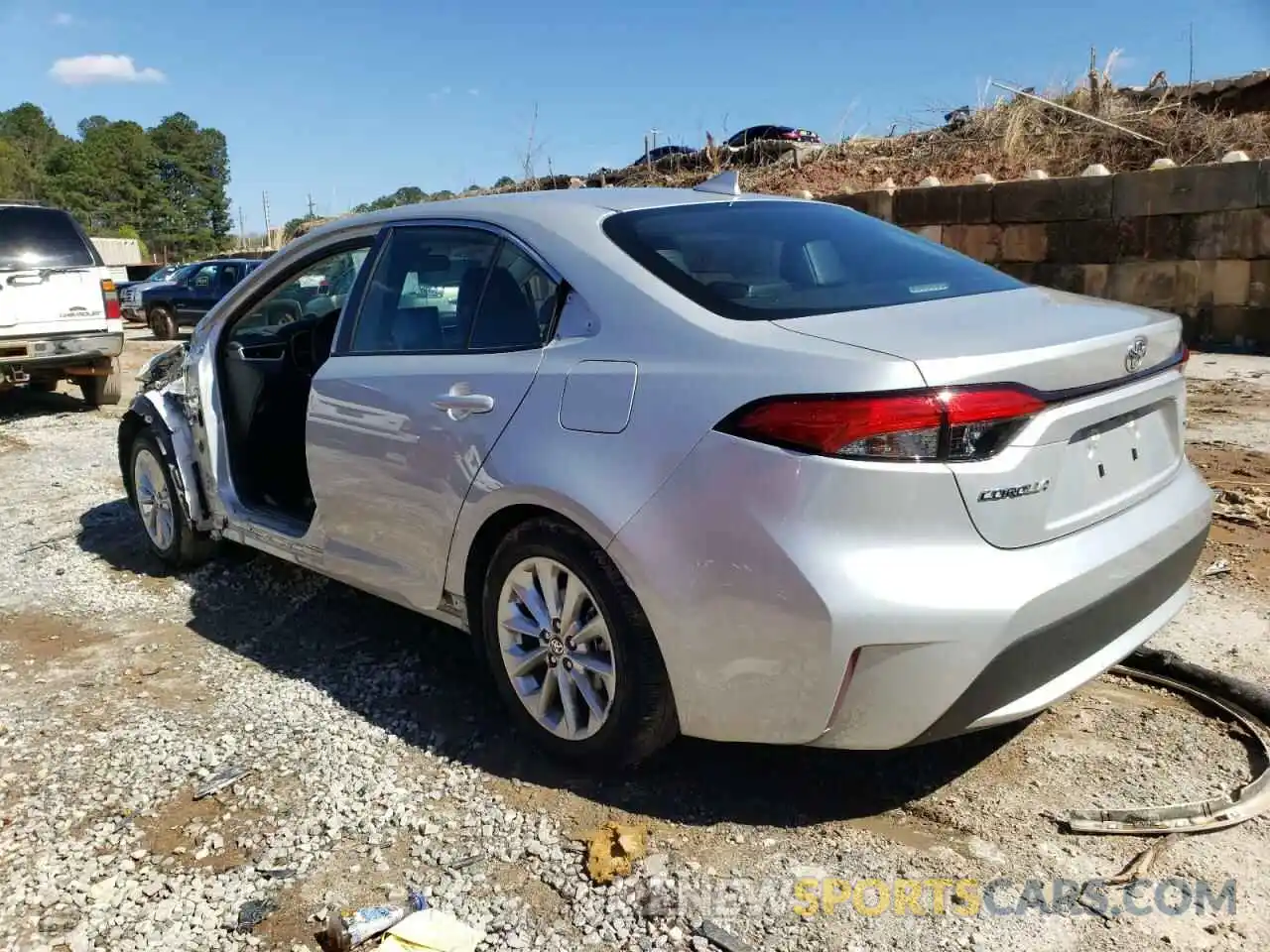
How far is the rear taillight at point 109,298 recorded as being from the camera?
10023 mm

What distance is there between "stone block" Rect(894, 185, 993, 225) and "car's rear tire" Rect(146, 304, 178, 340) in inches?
616

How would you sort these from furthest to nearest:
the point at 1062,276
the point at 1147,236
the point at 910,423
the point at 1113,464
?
the point at 1062,276 → the point at 1147,236 → the point at 1113,464 → the point at 910,423

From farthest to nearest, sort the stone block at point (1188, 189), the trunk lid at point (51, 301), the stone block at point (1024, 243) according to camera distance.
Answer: the stone block at point (1024, 243) < the stone block at point (1188, 189) < the trunk lid at point (51, 301)

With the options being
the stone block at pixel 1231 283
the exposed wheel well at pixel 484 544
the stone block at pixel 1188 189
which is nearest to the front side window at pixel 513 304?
the exposed wheel well at pixel 484 544

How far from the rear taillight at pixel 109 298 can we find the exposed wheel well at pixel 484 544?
27.2ft

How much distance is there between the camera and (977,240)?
1229 cm

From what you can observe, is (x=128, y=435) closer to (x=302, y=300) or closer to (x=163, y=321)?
(x=302, y=300)

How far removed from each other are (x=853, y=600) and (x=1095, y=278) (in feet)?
33.7

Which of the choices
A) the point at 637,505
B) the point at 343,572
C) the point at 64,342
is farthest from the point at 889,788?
the point at 64,342

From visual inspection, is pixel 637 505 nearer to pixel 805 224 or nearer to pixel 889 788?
pixel 889 788

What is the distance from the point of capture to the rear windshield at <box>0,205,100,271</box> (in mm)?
9609

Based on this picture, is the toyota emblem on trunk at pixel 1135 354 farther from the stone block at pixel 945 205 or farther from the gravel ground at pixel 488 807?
the stone block at pixel 945 205

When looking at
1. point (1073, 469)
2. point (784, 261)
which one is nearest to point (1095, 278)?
point (784, 261)

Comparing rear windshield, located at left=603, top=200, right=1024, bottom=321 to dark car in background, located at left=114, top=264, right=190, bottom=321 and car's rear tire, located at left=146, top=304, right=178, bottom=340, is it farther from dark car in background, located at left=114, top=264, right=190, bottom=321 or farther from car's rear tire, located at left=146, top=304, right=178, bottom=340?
dark car in background, located at left=114, top=264, right=190, bottom=321
